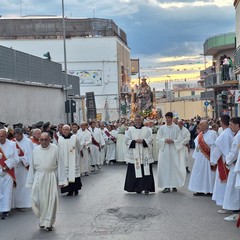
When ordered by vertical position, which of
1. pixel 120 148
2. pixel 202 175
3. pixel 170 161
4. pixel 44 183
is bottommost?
pixel 120 148

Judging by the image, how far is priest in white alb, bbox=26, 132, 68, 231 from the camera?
8.75 metres

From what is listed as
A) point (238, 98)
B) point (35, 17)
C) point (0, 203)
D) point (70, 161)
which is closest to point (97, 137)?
point (238, 98)

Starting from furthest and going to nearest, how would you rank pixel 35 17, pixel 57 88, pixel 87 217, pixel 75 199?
pixel 35 17 → pixel 57 88 → pixel 75 199 → pixel 87 217

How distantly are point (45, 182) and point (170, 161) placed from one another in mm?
4911

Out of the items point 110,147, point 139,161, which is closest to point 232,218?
point 139,161

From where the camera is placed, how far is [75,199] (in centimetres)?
1210

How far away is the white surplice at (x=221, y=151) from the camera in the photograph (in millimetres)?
9406

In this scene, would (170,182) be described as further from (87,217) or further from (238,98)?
(238,98)

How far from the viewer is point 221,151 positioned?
9547 millimetres

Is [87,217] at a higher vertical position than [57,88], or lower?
lower

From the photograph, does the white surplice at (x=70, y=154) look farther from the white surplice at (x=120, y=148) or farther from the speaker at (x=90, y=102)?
the speaker at (x=90, y=102)

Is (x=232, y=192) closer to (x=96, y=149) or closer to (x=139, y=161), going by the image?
(x=139, y=161)

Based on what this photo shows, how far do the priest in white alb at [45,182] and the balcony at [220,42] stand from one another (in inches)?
1475

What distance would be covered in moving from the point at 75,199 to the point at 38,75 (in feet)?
51.5
